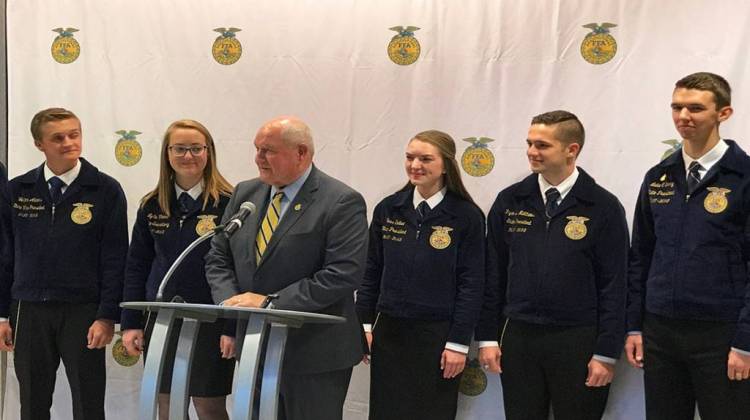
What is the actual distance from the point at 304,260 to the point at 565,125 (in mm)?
1303

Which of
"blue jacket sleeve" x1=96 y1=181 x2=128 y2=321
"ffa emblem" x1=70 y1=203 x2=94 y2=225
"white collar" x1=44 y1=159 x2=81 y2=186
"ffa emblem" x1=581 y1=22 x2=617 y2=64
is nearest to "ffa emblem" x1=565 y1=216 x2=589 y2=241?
"ffa emblem" x1=581 y1=22 x2=617 y2=64

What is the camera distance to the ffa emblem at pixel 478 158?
12.3 ft

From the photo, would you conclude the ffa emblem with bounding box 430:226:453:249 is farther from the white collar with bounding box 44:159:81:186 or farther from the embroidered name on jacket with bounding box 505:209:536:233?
the white collar with bounding box 44:159:81:186

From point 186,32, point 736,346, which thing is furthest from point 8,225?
point 736,346

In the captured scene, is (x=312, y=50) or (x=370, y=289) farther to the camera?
(x=312, y=50)

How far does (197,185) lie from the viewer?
3.48m

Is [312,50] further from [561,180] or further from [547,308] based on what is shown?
[547,308]

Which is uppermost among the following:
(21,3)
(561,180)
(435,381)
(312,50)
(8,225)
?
(21,3)

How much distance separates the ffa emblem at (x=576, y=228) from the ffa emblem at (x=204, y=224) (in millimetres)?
1494

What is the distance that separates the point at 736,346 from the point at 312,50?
2344 millimetres

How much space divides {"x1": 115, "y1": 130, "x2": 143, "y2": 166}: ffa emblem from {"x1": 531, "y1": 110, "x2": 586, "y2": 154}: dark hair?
6.76 ft

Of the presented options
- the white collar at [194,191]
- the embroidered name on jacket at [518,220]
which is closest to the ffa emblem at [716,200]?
the embroidered name on jacket at [518,220]

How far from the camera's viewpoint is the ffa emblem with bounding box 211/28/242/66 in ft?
13.3

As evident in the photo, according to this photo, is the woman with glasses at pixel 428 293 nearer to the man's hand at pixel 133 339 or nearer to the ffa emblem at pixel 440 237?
the ffa emblem at pixel 440 237
